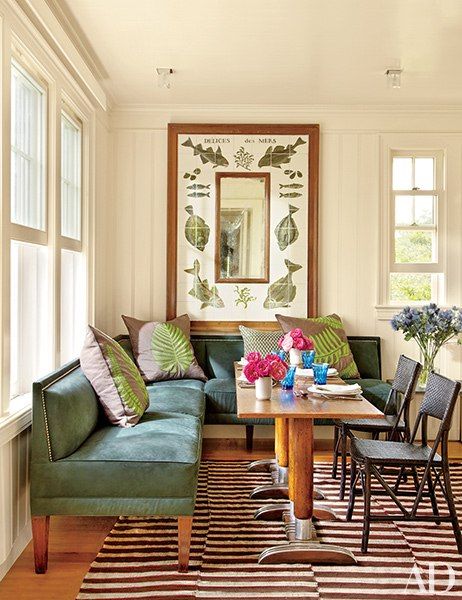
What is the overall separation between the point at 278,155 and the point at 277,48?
4.27 ft

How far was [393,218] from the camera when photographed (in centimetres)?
503

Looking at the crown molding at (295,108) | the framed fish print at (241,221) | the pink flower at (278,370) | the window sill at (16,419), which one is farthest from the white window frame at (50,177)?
the pink flower at (278,370)

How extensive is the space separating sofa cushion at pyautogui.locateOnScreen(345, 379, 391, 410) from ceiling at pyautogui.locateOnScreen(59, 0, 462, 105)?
2.32 meters

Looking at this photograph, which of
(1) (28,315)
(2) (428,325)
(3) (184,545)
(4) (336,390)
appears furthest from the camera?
(2) (428,325)

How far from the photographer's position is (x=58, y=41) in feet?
10.3

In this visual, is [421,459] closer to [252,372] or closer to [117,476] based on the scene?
[252,372]

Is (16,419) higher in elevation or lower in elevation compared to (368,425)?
higher

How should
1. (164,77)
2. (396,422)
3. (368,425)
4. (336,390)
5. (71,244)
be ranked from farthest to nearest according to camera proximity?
(164,77) → (71,244) → (368,425) → (396,422) → (336,390)

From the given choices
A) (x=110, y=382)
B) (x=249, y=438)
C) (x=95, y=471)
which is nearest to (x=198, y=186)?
(x=249, y=438)

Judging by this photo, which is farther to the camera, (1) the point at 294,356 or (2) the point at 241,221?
(2) the point at 241,221

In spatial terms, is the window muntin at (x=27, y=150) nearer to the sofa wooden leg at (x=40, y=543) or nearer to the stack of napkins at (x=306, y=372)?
the sofa wooden leg at (x=40, y=543)

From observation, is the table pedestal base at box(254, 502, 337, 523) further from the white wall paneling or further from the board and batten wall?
the board and batten wall

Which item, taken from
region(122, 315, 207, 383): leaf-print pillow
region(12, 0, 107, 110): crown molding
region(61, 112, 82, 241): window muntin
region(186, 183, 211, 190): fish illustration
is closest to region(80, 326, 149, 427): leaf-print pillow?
region(61, 112, 82, 241): window muntin

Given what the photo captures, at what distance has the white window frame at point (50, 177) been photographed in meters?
2.56
